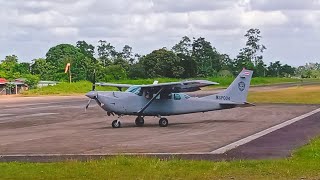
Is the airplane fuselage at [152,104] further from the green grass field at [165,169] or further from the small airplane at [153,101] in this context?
the green grass field at [165,169]

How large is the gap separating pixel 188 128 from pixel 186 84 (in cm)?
194

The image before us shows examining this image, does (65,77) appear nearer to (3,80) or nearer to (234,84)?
(3,80)

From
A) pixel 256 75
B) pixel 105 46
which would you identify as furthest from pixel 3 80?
pixel 256 75

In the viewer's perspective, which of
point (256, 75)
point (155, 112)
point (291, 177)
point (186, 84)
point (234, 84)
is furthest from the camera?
point (256, 75)

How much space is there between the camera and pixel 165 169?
A: 11.8 m

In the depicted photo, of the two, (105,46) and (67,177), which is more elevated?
(105,46)

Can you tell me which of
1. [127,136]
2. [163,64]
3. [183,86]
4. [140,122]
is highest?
[163,64]

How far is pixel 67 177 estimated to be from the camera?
10.9 meters

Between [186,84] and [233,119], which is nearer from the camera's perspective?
[186,84]

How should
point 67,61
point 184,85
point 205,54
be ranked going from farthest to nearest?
point 205,54 → point 67,61 → point 184,85

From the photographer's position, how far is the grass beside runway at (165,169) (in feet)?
35.9

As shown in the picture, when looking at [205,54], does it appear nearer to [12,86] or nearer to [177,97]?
[12,86]

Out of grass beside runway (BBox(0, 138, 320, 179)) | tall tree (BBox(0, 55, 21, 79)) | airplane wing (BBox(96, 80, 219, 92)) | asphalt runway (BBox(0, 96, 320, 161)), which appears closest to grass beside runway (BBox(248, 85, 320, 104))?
asphalt runway (BBox(0, 96, 320, 161))

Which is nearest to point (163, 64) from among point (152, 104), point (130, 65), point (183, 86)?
point (130, 65)
